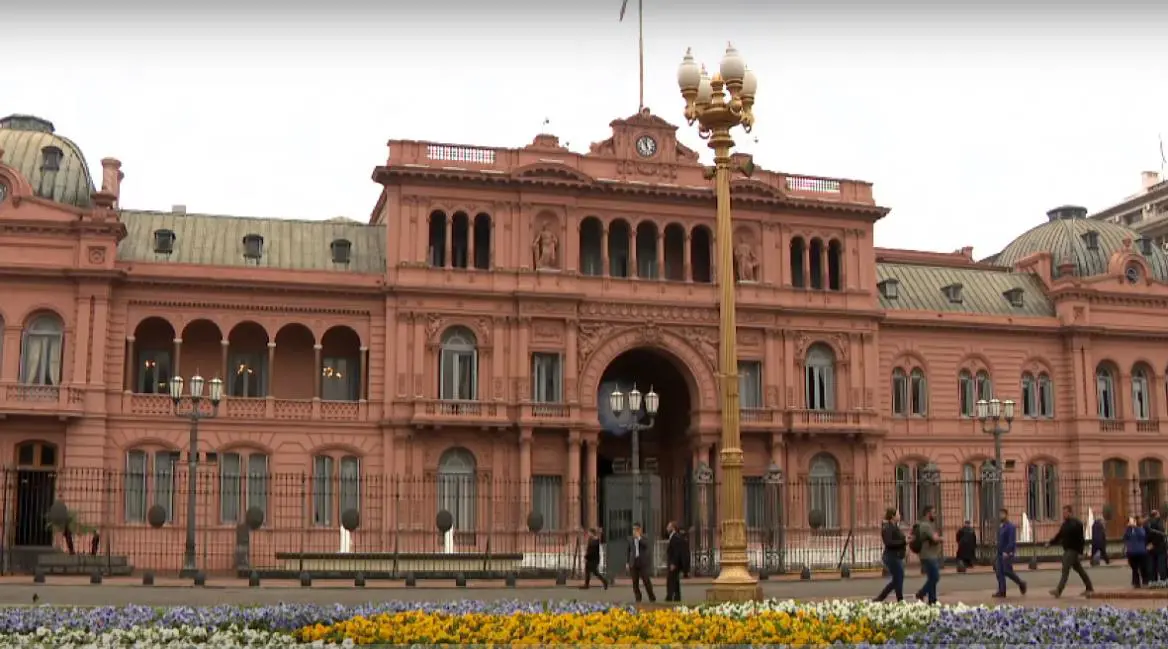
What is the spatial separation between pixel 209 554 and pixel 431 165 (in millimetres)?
15918

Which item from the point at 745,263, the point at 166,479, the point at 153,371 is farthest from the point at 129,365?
the point at 745,263

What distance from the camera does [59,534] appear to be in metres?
41.4

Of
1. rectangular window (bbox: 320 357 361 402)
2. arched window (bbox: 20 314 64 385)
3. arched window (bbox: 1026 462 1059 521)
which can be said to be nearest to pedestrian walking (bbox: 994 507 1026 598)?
rectangular window (bbox: 320 357 361 402)

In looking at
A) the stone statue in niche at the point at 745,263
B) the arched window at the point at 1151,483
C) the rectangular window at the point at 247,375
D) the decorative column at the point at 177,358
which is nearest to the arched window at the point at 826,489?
the stone statue in niche at the point at 745,263

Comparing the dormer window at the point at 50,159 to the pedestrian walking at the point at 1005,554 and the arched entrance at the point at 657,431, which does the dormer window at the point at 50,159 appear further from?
the pedestrian walking at the point at 1005,554

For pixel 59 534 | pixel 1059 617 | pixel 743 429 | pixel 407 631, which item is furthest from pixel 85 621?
pixel 743 429

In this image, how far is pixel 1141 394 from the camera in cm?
5778

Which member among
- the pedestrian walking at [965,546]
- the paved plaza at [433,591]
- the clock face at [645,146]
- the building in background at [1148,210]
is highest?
the building in background at [1148,210]

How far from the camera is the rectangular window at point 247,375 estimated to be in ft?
153

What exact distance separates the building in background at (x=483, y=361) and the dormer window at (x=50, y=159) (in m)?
0.13

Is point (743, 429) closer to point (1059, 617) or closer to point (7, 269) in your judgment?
point (7, 269)

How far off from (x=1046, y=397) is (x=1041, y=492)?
439cm

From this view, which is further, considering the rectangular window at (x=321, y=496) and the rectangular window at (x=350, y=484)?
the rectangular window at (x=350, y=484)

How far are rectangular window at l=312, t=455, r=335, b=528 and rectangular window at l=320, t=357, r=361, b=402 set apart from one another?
306cm
